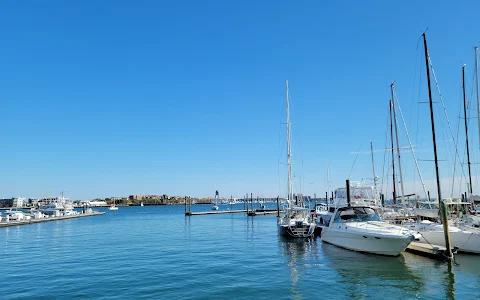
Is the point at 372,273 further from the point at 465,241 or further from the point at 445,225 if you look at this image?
the point at 465,241

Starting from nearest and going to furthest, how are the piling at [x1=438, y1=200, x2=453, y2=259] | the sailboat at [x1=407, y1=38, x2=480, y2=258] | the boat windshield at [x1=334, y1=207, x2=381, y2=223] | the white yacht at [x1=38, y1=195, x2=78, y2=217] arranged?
the piling at [x1=438, y1=200, x2=453, y2=259] → the sailboat at [x1=407, y1=38, x2=480, y2=258] → the boat windshield at [x1=334, y1=207, x2=381, y2=223] → the white yacht at [x1=38, y1=195, x2=78, y2=217]

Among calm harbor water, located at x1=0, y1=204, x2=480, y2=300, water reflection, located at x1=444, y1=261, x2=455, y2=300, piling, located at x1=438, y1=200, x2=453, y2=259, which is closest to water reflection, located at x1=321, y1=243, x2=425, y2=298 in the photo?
calm harbor water, located at x1=0, y1=204, x2=480, y2=300

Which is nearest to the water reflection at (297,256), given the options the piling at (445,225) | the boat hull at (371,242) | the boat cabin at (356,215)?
the boat hull at (371,242)

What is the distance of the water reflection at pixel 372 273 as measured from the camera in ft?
52.4

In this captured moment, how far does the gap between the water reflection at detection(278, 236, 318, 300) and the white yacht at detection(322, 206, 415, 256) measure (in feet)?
7.41

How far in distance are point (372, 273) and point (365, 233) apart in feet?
16.7

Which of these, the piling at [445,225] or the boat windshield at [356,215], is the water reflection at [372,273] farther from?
the boat windshield at [356,215]

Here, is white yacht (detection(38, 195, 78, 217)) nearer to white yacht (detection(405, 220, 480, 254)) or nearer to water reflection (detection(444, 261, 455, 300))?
white yacht (detection(405, 220, 480, 254))

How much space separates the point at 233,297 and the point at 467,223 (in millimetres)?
19513

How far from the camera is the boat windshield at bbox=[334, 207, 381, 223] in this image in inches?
1053

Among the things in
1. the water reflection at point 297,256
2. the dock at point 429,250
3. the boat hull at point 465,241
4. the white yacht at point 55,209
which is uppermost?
the boat hull at point 465,241

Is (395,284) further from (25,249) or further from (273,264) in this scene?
(25,249)

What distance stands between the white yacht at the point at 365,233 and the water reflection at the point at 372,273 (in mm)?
623

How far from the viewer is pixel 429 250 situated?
2297cm
